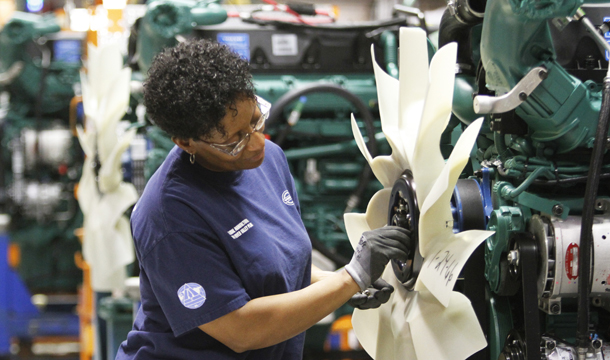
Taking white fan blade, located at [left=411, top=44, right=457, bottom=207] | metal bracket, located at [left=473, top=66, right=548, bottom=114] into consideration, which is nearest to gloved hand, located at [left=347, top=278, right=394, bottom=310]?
white fan blade, located at [left=411, top=44, right=457, bottom=207]

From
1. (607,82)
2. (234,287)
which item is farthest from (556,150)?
(234,287)

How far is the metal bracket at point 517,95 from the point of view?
1.53 meters

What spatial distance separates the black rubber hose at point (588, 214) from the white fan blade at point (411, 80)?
42cm

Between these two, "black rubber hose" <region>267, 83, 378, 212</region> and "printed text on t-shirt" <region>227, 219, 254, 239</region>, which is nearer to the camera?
"printed text on t-shirt" <region>227, 219, 254, 239</region>

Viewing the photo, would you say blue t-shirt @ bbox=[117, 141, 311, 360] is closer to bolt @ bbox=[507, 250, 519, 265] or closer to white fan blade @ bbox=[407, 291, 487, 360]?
white fan blade @ bbox=[407, 291, 487, 360]

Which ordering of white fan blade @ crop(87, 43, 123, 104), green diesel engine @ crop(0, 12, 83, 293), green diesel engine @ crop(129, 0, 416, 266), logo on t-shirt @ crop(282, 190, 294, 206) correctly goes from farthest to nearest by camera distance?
green diesel engine @ crop(0, 12, 83, 293)
green diesel engine @ crop(129, 0, 416, 266)
white fan blade @ crop(87, 43, 123, 104)
logo on t-shirt @ crop(282, 190, 294, 206)

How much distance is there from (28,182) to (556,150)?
4.34 meters

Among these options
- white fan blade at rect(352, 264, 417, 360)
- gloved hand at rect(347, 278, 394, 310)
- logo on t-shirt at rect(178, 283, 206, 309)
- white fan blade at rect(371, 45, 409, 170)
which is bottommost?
white fan blade at rect(352, 264, 417, 360)

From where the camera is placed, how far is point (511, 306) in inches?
75.3

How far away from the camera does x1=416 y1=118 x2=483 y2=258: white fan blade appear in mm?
1348

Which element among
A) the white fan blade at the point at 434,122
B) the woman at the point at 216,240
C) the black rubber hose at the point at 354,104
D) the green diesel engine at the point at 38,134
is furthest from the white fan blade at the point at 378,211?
the green diesel engine at the point at 38,134

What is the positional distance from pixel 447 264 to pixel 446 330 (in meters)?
0.21

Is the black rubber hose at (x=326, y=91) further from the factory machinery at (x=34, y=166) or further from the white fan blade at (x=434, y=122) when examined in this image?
the factory machinery at (x=34, y=166)

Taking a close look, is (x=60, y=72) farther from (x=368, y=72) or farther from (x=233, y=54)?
(x=233, y=54)
